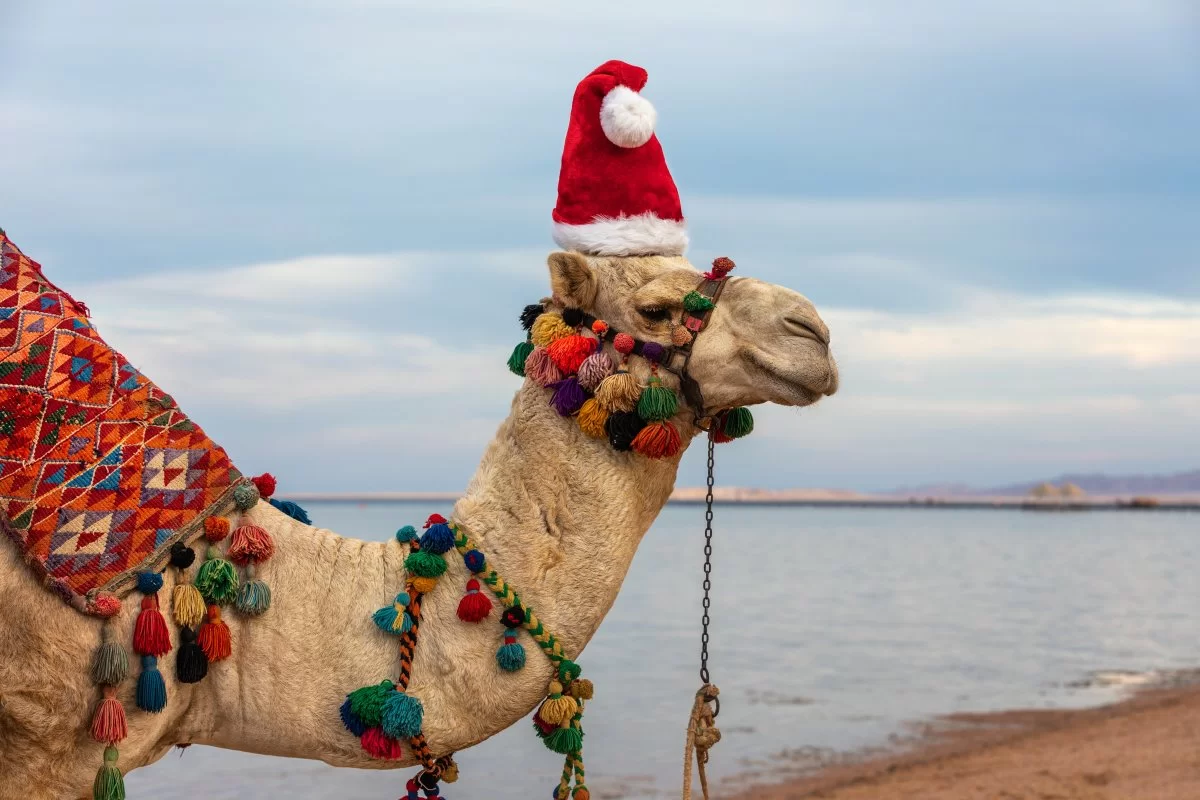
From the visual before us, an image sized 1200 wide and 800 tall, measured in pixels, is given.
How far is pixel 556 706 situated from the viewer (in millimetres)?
3215

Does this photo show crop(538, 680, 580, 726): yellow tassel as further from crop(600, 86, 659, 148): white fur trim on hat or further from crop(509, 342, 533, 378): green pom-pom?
crop(600, 86, 659, 148): white fur trim on hat

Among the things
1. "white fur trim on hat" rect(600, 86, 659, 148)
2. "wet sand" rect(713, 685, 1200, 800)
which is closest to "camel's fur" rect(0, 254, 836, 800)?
"white fur trim on hat" rect(600, 86, 659, 148)

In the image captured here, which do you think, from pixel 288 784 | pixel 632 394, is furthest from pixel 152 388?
pixel 288 784

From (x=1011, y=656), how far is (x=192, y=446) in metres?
18.5

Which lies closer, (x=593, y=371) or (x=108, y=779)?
(x=108, y=779)

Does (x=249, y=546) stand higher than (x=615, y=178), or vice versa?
(x=615, y=178)

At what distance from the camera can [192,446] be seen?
3361 millimetres

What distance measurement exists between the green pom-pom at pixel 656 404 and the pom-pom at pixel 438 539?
23.3 inches

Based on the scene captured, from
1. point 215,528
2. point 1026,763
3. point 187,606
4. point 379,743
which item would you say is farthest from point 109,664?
point 1026,763

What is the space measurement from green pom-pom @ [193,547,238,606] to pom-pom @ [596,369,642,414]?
3.42 feet

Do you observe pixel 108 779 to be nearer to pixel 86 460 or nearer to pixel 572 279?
pixel 86 460

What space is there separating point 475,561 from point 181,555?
75 centimetres

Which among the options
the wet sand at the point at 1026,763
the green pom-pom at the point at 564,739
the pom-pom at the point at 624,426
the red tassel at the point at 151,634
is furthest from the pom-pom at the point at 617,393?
the wet sand at the point at 1026,763

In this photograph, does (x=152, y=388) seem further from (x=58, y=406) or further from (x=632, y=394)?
(x=632, y=394)
